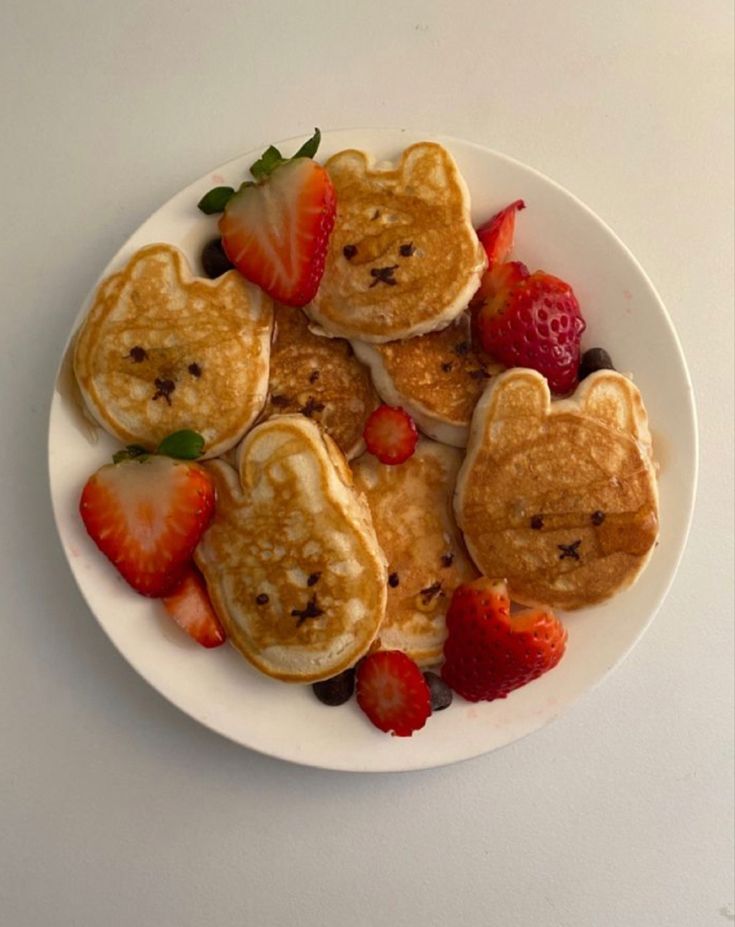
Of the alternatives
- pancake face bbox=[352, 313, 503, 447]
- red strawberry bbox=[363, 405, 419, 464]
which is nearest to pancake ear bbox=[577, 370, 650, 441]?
pancake face bbox=[352, 313, 503, 447]

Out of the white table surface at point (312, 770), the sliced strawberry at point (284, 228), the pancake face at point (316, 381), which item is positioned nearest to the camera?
the sliced strawberry at point (284, 228)

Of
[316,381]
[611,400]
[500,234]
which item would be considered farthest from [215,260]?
[611,400]

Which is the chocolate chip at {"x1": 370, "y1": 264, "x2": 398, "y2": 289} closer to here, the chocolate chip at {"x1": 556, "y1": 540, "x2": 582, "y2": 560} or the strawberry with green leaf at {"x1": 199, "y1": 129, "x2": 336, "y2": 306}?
the strawberry with green leaf at {"x1": 199, "y1": 129, "x2": 336, "y2": 306}

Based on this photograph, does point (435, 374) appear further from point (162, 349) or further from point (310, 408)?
point (162, 349)

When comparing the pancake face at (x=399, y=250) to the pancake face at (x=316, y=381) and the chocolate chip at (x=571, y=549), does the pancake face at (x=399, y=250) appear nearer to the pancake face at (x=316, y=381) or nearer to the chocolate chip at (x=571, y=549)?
the pancake face at (x=316, y=381)

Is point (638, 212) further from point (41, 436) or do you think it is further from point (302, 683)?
point (41, 436)

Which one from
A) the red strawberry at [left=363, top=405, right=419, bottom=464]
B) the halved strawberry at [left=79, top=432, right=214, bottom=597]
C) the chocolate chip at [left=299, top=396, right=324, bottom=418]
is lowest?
the halved strawberry at [left=79, top=432, right=214, bottom=597]

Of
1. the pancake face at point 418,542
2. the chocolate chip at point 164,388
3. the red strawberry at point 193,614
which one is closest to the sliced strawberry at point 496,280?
the pancake face at point 418,542
